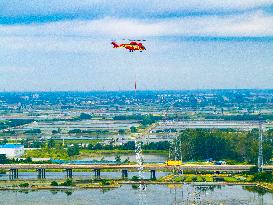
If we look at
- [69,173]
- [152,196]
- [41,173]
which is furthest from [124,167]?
[152,196]

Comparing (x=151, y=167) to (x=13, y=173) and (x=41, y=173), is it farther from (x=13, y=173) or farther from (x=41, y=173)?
(x=13, y=173)

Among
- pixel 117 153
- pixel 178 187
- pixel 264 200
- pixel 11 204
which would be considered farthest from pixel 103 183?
pixel 117 153

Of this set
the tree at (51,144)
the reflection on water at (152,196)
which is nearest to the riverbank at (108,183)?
the reflection on water at (152,196)

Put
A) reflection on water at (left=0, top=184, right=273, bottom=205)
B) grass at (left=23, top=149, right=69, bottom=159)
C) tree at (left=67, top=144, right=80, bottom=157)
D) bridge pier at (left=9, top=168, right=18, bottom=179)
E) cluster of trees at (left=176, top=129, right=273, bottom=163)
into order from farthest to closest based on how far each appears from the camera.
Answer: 1. tree at (left=67, top=144, right=80, bottom=157)
2. grass at (left=23, top=149, right=69, bottom=159)
3. cluster of trees at (left=176, top=129, right=273, bottom=163)
4. bridge pier at (left=9, top=168, right=18, bottom=179)
5. reflection on water at (left=0, top=184, right=273, bottom=205)

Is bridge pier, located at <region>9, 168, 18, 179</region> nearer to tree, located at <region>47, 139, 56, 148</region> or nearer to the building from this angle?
the building

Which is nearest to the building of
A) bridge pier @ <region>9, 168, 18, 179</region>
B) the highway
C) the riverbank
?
bridge pier @ <region>9, 168, 18, 179</region>

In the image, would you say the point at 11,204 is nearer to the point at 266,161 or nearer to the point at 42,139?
the point at 266,161

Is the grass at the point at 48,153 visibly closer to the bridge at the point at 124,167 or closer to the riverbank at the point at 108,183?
the bridge at the point at 124,167

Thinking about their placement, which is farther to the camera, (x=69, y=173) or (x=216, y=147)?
(x=216, y=147)
